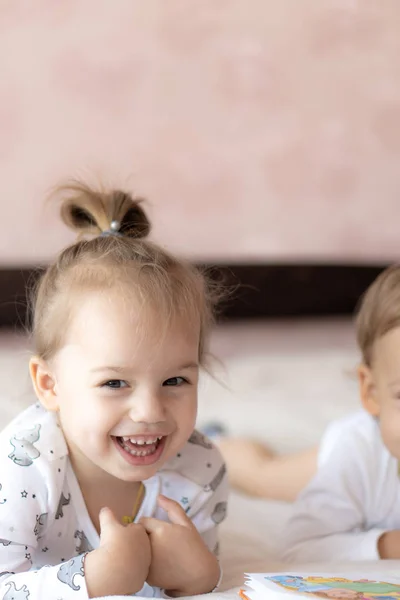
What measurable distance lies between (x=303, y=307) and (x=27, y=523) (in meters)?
1.29

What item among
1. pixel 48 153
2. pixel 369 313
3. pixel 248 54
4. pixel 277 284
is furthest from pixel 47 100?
pixel 369 313

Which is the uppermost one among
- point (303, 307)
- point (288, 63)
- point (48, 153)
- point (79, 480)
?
point (288, 63)

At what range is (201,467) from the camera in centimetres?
118

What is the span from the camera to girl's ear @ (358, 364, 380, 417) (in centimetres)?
131

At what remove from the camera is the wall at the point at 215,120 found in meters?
2.02

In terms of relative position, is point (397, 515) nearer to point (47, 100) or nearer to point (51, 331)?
point (51, 331)

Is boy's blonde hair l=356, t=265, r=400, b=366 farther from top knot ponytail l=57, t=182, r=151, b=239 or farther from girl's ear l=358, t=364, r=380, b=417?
top knot ponytail l=57, t=182, r=151, b=239

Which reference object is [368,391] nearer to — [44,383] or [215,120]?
[44,383]

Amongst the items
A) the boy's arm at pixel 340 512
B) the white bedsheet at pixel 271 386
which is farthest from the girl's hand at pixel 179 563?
the white bedsheet at pixel 271 386

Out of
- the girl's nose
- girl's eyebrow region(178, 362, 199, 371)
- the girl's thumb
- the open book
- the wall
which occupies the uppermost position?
the wall

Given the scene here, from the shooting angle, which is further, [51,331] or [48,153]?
[48,153]

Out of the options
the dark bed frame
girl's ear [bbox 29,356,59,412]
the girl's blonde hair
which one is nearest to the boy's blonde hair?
the girl's blonde hair

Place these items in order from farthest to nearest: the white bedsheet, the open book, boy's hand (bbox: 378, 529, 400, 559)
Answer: the white bedsheet < boy's hand (bbox: 378, 529, 400, 559) < the open book

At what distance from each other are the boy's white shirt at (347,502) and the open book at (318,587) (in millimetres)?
317
